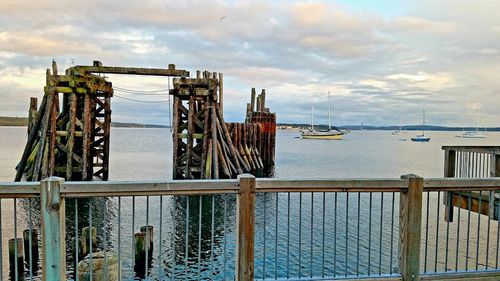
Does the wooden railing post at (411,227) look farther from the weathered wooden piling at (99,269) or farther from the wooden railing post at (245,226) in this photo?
the weathered wooden piling at (99,269)

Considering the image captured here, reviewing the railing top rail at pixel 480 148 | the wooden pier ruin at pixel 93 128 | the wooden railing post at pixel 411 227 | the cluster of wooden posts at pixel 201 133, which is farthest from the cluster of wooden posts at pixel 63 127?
the wooden railing post at pixel 411 227

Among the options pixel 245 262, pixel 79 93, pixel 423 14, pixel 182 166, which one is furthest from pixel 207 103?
pixel 245 262

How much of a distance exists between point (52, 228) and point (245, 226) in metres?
1.68

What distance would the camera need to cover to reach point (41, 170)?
18.8m

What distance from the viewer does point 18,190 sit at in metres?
3.49

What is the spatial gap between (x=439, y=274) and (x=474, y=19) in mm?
17962

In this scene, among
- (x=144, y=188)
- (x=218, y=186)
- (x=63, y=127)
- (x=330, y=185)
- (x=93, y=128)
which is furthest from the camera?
(x=93, y=128)

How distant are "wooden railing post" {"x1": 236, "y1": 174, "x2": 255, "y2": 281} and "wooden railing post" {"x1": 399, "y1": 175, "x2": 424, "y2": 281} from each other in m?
1.58

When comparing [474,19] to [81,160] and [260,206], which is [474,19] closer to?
[260,206]

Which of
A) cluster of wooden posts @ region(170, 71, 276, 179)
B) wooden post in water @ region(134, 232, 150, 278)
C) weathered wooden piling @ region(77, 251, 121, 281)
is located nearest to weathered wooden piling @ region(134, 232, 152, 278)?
wooden post in water @ region(134, 232, 150, 278)

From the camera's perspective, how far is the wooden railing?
350 centimetres

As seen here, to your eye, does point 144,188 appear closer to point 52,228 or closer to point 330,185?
point 52,228

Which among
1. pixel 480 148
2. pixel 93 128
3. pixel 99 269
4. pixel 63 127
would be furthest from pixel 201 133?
pixel 99 269

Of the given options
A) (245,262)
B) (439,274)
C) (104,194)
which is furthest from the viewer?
A: (439,274)
